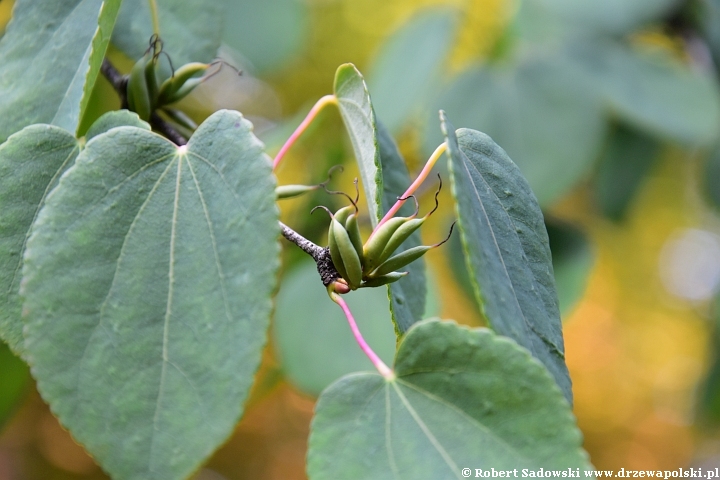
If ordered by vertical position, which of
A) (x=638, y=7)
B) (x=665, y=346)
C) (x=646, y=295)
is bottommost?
(x=665, y=346)

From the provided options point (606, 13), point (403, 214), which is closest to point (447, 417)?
point (403, 214)

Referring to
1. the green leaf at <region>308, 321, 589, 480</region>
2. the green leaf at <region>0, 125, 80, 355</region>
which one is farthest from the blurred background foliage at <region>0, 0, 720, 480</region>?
the green leaf at <region>308, 321, 589, 480</region>

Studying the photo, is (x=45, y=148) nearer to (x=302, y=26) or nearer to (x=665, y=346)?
(x=302, y=26)

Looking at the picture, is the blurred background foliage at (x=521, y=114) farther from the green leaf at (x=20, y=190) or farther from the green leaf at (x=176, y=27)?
the green leaf at (x=20, y=190)

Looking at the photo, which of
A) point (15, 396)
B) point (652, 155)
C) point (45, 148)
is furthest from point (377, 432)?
point (652, 155)

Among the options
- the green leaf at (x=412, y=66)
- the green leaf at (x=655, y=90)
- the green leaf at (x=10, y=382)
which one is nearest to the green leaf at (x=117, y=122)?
the green leaf at (x=10, y=382)

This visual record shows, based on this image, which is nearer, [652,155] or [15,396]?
[15,396]

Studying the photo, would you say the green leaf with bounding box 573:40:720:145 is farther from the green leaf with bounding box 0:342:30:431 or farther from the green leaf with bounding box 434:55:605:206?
the green leaf with bounding box 0:342:30:431
